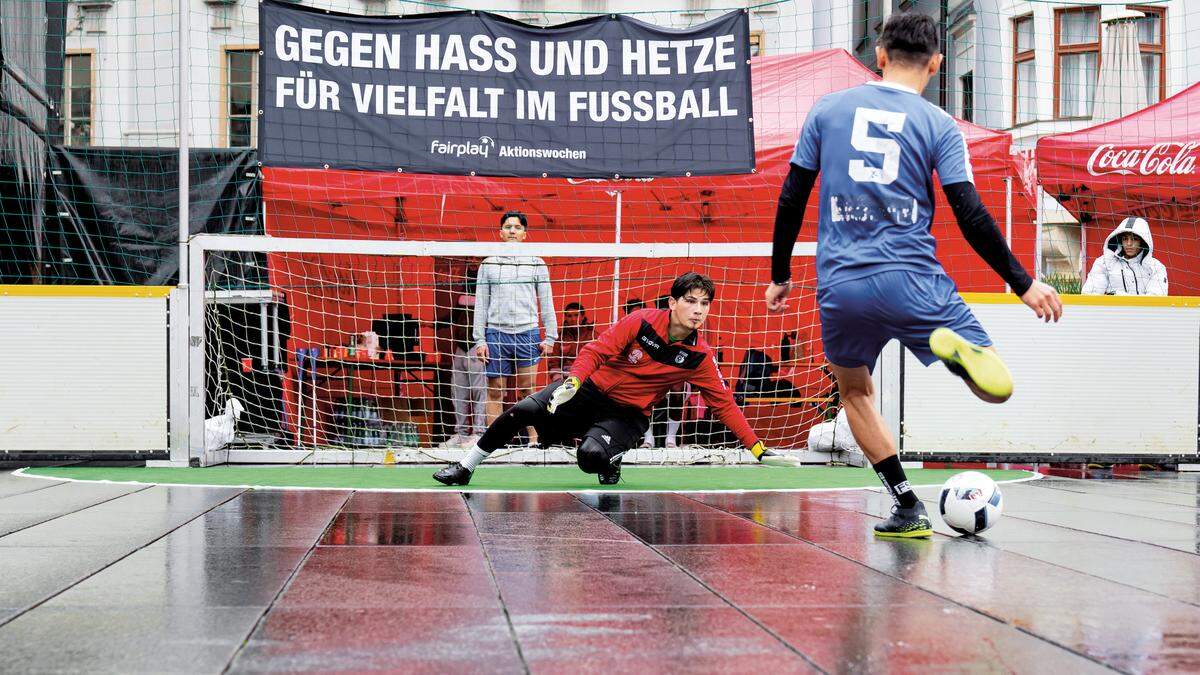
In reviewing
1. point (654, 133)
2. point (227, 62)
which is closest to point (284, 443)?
point (654, 133)

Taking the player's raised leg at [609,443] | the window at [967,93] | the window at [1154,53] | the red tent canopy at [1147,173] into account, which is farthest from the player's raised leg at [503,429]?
the window at [1154,53]

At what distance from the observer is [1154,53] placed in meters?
22.5

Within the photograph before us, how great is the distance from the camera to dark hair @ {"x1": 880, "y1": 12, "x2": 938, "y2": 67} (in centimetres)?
491

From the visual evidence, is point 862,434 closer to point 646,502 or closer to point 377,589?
point 646,502

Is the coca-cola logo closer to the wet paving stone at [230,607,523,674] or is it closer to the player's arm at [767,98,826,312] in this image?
the player's arm at [767,98,826,312]

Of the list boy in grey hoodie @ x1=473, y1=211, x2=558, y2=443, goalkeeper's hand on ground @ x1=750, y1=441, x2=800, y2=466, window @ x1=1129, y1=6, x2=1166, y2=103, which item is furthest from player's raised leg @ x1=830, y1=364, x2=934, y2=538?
window @ x1=1129, y1=6, x2=1166, y2=103

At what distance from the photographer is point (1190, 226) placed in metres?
12.8

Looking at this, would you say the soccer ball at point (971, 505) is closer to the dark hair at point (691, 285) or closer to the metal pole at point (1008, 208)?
the dark hair at point (691, 285)

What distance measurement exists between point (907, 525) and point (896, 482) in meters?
0.18

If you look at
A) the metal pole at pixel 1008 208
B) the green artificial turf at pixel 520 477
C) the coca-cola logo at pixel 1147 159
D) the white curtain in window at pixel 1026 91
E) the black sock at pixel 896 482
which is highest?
the white curtain in window at pixel 1026 91

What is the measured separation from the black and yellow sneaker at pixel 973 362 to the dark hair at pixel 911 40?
3.68 ft

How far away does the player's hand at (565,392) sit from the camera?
7176 mm

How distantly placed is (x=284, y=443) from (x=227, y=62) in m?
8.99

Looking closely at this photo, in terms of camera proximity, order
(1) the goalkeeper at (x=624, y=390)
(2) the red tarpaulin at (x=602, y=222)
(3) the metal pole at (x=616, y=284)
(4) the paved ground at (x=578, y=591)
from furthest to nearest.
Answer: (2) the red tarpaulin at (x=602, y=222)
(3) the metal pole at (x=616, y=284)
(1) the goalkeeper at (x=624, y=390)
(4) the paved ground at (x=578, y=591)
